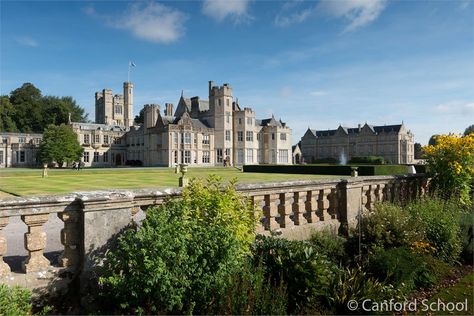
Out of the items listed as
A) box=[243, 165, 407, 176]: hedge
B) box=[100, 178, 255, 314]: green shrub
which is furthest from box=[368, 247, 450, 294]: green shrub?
box=[243, 165, 407, 176]: hedge

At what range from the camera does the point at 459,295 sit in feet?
17.8

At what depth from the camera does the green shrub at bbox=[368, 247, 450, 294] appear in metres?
5.36

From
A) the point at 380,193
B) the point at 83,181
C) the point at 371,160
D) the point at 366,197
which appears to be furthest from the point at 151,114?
the point at 366,197

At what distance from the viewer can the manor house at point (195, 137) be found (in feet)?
208

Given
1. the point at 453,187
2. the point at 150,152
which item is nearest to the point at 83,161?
the point at 150,152

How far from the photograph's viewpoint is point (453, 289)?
5.66 meters

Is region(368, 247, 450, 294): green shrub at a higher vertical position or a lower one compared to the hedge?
lower

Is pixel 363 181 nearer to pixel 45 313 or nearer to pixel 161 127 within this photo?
pixel 45 313

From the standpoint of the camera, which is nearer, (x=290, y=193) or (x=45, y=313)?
(x=45, y=313)

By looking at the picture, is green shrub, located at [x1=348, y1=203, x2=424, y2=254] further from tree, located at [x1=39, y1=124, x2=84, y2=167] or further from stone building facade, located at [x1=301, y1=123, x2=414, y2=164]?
stone building facade, located at [x1=301, y1=123, x2=414, y2=164]

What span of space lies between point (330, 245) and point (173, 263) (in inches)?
A: 143

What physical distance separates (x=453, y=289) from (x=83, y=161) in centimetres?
7454

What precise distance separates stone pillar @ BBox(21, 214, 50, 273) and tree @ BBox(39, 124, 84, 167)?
5820 cm

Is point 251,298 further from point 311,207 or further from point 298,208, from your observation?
point 311,207
